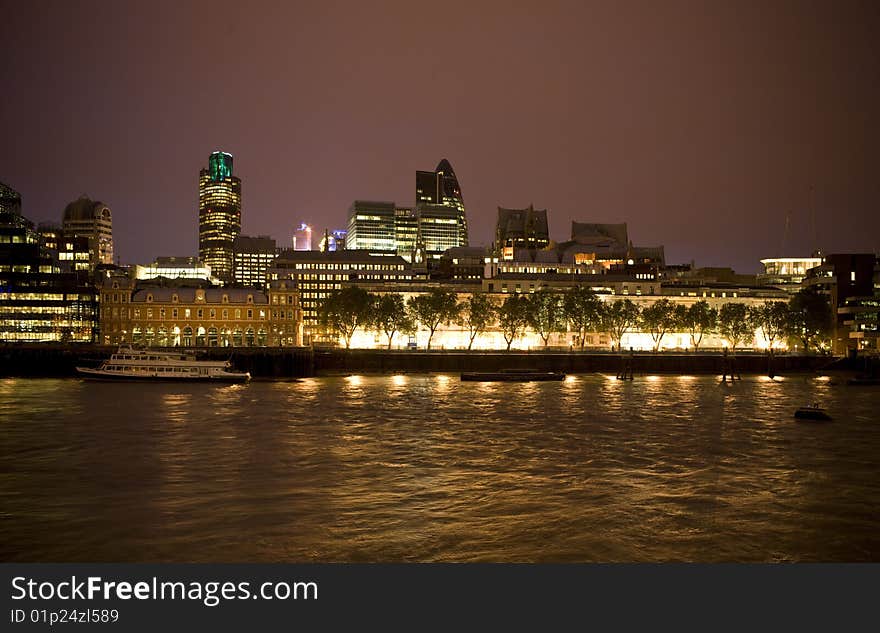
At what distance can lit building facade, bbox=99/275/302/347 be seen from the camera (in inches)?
6014

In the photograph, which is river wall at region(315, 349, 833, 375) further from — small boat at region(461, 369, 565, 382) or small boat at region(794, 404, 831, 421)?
small boat at region(794, 404, 831, 421)

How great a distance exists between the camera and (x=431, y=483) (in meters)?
36.1

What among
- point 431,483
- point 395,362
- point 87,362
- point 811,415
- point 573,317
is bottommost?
point 811,415

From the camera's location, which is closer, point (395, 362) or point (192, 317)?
point (395, 362)

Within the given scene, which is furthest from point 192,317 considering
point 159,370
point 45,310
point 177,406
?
point 177,406

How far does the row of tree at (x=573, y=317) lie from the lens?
489 feet

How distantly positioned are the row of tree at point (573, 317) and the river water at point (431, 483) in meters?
76.1

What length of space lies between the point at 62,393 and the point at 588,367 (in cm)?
8586

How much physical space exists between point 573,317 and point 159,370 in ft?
288

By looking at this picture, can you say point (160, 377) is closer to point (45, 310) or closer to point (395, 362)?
point (395, 362)

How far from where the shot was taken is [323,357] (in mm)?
130000

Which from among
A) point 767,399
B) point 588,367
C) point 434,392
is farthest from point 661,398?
point 588,367

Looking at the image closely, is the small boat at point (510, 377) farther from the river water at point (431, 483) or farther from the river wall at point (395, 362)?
the river water at point (431, 483)

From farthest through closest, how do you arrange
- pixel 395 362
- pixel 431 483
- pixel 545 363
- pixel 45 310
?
pixel 45 310, pixel 545 363, pixel 395 362, pixel 431 483
